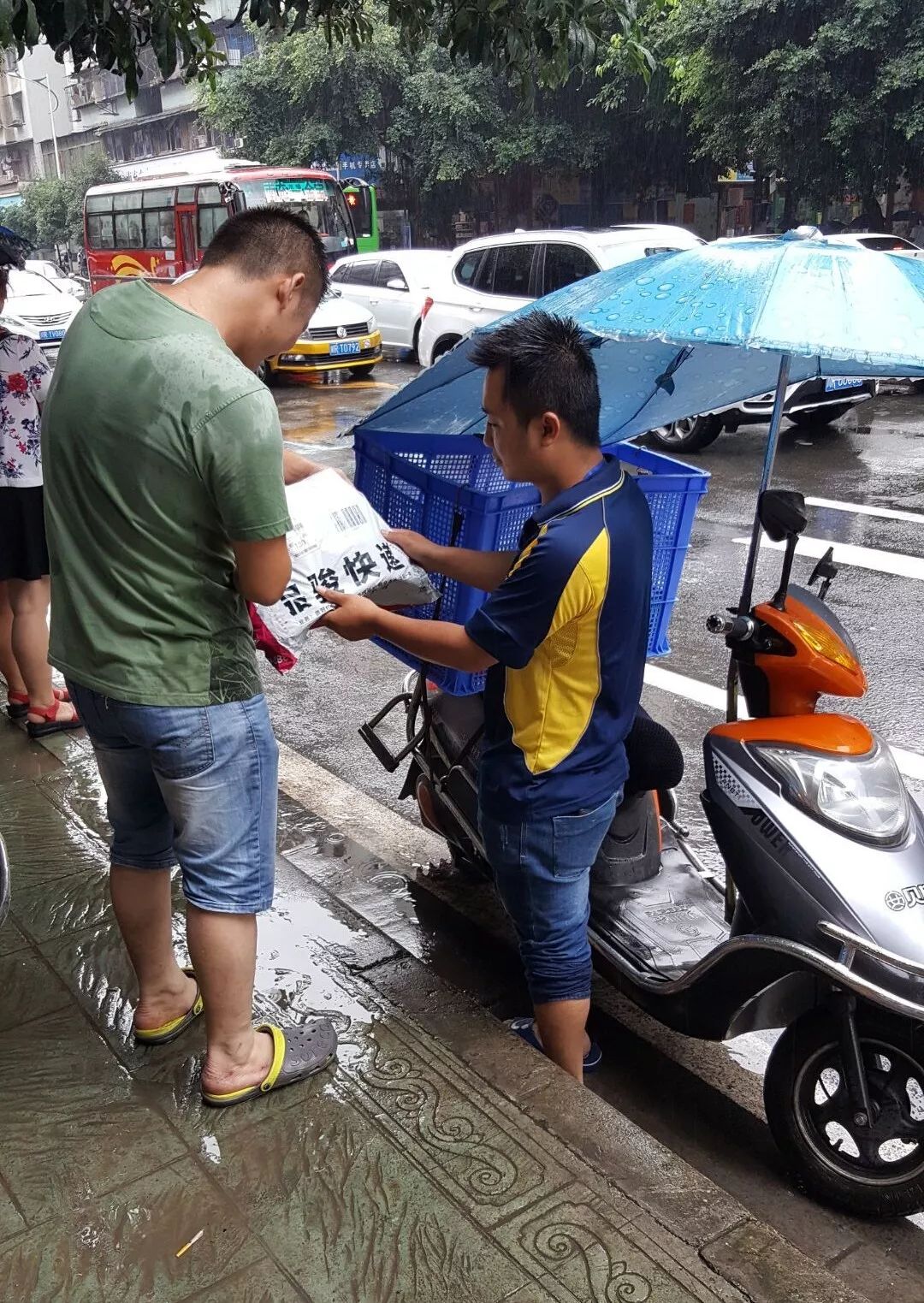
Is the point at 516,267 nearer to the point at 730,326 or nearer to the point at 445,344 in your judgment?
the point at 445,344

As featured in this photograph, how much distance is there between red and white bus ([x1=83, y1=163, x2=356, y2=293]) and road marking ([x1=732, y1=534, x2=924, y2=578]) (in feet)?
47.7

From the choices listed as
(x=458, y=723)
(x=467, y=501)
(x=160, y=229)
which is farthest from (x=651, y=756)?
(x=160, y=229)

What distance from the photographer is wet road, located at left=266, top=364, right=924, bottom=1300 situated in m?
2.54

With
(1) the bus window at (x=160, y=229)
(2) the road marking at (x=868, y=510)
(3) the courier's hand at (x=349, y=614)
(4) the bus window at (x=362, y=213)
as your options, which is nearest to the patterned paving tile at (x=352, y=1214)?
(3) the courier's hand at (x=349, y=614)

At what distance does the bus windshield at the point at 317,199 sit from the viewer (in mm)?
20234

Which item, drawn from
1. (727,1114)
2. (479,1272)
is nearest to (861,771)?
(727,1114)

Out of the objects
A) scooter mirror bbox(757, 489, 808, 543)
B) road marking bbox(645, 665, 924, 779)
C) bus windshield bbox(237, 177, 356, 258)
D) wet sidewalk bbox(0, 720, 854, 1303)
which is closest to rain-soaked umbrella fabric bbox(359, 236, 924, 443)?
scooter mirror bbox(757, 489, 808, 543)

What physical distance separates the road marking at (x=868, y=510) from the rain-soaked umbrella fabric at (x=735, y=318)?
17.6ft

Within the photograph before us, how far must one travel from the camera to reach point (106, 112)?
54594mm

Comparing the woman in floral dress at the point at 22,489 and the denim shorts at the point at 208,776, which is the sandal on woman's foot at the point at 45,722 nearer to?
the woman in floral dress at the point at 22,489

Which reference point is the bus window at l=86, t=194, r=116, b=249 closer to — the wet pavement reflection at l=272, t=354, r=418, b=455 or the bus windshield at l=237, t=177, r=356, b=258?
the bus windshield at l=237, t=177, r=356, b=258

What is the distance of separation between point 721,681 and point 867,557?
2.26m

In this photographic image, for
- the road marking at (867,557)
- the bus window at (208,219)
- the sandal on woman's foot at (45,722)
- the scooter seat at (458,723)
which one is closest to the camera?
the scooter seat at (458,723)

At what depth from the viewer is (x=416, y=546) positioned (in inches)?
104
